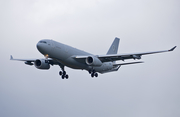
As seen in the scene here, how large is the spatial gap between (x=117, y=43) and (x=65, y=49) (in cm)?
1766

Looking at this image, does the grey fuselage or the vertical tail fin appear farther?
the vertical tail fin

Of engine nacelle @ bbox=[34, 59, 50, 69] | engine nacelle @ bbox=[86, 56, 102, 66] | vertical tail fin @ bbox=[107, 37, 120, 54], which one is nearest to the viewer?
engine nacelle @ bbox=[86, 56, 102, 66]

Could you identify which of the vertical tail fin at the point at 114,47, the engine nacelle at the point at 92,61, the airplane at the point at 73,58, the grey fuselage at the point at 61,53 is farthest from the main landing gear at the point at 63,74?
the vertical tail fin at the point at 114,47

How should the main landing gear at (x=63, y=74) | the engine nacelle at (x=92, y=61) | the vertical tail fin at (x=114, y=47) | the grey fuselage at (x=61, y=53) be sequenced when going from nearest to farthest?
the grey fuselage at (x=61, y=53), the engine nacelle at (x=92, y=61), the main landing gear at (x=63, y=74), the vertical tail fin at (x=114, y=47)

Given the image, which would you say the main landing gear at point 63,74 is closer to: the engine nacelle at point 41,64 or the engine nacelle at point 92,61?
the engine nacelle at point 41,64

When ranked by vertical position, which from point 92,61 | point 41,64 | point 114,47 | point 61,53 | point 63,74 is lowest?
point 63,74

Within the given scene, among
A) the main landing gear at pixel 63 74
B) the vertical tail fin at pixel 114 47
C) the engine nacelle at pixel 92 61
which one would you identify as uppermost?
the vertical tail fin at pixel 114 47

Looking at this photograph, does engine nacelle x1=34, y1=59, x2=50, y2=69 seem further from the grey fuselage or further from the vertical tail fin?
the vertical tail fin

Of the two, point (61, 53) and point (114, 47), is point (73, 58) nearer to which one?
point (61, 53)

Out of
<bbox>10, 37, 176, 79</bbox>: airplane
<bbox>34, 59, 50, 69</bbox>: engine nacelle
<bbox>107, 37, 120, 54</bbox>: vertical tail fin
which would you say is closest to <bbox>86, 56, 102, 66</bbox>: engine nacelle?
<bbox>10, 37, 176, 79</bbox>: airplane

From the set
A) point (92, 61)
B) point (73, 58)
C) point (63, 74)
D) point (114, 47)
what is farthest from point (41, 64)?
→ point (114, 47)

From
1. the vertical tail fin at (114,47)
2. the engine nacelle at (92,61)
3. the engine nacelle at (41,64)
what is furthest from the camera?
the vertical tail fin at (114,47)

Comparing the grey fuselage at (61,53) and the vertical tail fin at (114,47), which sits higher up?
the vertical tail fin at (114,47)

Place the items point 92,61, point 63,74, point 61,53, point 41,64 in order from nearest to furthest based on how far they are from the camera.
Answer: point 61,53 < point 92,61 < point 41,64 < point 63,74
